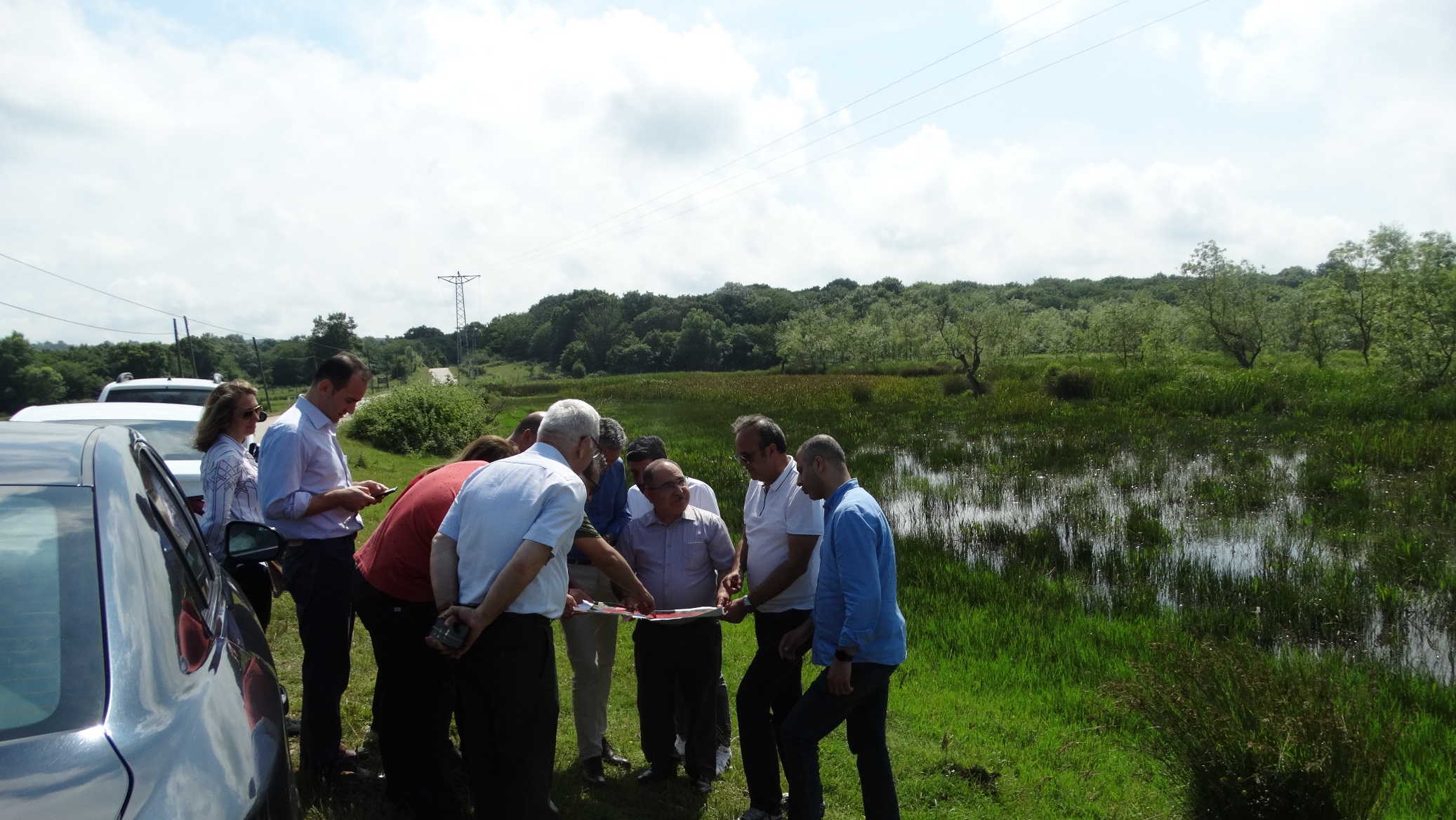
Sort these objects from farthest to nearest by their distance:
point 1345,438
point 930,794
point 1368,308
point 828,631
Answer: point 1368,308
point 1345,438
point 930,794
point 828,631

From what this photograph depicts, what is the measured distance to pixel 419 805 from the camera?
3.95 metres

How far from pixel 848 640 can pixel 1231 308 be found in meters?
43.9

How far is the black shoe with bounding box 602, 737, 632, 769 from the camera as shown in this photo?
196 inches

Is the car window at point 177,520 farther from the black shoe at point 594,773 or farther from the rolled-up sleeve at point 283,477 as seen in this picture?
the black shoe at point 594,773

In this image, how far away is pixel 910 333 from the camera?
6369cm

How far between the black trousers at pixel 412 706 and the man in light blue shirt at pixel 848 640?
1.55 meters

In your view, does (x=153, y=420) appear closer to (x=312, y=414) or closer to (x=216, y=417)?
(x=216, y=417)

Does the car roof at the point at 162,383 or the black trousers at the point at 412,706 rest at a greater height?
the car roof at the point at 162,383

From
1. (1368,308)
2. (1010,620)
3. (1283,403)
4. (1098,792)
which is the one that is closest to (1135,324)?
(1368,308)

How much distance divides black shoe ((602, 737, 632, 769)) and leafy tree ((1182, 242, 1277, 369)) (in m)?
42.5

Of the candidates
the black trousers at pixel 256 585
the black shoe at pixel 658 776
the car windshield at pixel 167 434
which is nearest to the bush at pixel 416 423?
the car windshield at pixel 167 434

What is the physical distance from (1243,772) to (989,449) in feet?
55.4

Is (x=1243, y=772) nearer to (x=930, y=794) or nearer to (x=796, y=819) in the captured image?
(x=930, y=794)

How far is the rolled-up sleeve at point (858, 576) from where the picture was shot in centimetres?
356
